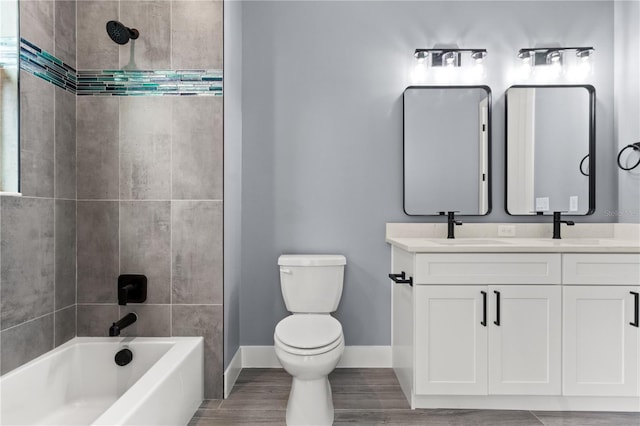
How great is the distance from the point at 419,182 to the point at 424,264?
2.48 ft

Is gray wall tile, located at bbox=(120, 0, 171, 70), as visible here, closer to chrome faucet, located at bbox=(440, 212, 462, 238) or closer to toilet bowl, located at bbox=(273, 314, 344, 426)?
toilet bowl, located at bbox=(273, 314, 344, 426)

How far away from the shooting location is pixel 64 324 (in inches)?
76.1

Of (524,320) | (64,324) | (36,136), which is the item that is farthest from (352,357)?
(36,136)

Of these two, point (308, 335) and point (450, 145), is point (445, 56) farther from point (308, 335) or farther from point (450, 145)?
point (308, 335)

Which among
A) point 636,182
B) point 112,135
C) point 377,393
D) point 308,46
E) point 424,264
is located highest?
point 308,46

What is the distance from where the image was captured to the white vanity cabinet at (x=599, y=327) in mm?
1877

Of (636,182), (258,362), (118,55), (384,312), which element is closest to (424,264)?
(384,312)

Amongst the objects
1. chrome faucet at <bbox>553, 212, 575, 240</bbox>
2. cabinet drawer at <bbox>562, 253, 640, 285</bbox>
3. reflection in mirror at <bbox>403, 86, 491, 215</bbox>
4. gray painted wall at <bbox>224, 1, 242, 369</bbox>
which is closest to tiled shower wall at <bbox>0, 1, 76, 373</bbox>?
gray painted wall at <bbox>224, 1, 242, 369</bbox>

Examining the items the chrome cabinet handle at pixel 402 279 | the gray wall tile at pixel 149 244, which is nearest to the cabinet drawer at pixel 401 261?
the chrome cabinet handle at pixel 402 279

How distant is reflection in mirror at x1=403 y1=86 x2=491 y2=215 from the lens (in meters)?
2.44

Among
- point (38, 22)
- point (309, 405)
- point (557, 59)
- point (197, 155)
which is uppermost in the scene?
point (557, 59)

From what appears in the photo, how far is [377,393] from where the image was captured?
2117 millimetres

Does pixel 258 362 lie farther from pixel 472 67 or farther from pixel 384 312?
pixel 472 67

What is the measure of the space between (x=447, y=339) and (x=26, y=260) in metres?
2.06
